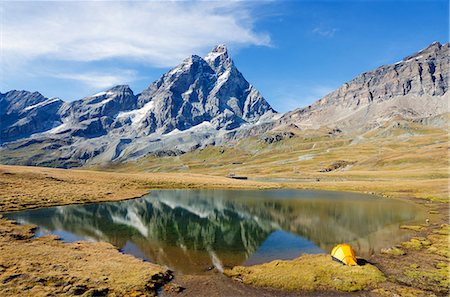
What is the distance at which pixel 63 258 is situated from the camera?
3572 cm

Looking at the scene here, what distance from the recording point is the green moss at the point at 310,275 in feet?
101

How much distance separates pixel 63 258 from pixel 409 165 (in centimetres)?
20169

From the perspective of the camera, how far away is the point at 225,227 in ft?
198

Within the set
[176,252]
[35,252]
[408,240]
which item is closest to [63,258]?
[35,252]

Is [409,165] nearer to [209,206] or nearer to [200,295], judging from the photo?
[209,206]

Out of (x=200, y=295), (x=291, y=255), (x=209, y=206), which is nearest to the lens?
(x=200, y=295)

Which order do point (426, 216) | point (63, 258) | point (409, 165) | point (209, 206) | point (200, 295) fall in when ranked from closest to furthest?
point (200, 295) < point (63, 258) < point (426, 216) < point (209, 206) < point (409, 165)

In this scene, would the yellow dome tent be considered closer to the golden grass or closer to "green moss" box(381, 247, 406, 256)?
"green moss" box(381, 247, 406, 256)

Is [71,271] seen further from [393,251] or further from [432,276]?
[393,251]

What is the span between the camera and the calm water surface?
1666 inches

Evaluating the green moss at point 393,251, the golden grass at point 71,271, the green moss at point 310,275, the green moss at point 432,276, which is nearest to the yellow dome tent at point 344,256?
the green moss at point 310,275

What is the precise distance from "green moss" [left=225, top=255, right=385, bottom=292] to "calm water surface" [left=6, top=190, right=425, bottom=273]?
3536 millimetres

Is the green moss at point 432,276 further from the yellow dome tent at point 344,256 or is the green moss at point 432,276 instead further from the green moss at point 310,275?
the yellow dome tent at point 344,256

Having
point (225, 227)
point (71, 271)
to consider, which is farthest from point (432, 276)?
point (71, 271)
